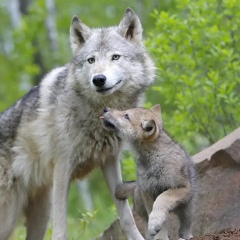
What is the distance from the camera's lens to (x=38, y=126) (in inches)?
351

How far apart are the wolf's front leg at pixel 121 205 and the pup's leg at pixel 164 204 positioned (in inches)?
63.5

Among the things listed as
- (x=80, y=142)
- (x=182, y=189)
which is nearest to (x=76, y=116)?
(x=80, y=142)

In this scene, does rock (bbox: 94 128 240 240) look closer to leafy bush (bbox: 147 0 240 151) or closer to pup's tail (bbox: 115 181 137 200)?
pup's tail (bbox: 115 181 137 200)

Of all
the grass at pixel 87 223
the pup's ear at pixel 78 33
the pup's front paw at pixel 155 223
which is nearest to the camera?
the pup's front paw at pixel 155 223

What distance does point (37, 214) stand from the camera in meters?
9.52

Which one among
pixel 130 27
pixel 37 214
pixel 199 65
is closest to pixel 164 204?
pixel 130 27

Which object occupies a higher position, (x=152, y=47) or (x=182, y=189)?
(x=152, y=47)

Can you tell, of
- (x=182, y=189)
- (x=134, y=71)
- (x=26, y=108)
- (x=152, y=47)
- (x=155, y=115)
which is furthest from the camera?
(x=152, y=47)

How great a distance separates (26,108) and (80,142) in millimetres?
1064

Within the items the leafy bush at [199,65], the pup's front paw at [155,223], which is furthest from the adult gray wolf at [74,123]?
the leafy bush at [199,65]

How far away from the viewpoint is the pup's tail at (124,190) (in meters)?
8.48

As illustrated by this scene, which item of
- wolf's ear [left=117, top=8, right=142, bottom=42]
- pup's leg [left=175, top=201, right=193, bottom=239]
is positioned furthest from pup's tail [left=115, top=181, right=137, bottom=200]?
wolf's ear [left=117, top=8, right=142, bottom=42]

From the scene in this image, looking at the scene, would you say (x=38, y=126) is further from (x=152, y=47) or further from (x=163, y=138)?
(x=152, y=47)

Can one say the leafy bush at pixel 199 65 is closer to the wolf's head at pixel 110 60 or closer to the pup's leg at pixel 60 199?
the wolf's head at pixel 110 60
